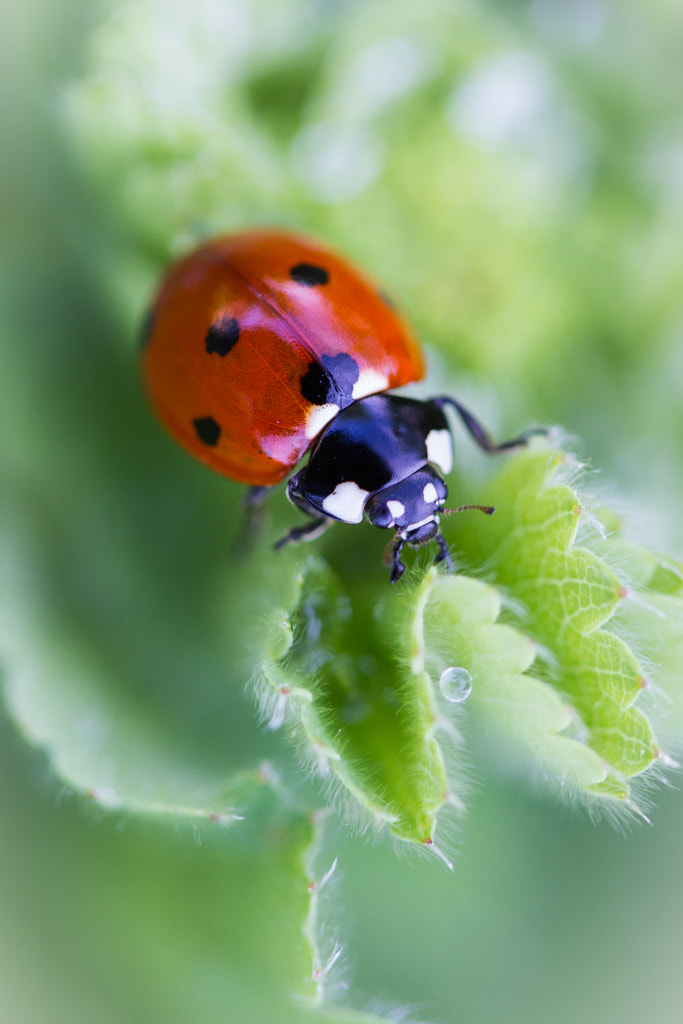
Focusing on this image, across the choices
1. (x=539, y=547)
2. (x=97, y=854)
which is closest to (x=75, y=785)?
(x=97, y=854)

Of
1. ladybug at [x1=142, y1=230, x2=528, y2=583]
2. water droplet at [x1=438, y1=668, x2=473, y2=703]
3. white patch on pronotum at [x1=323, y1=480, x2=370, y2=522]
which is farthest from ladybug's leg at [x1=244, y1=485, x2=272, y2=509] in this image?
→ water droplet at [x1=438, y1=668, x2=473, y2=703]

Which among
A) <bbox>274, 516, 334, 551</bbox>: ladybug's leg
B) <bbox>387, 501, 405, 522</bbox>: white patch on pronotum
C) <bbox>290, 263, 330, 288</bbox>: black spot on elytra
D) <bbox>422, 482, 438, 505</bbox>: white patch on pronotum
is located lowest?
<bbox>274, 516, 334, 551</bbox>: ladybug's leg

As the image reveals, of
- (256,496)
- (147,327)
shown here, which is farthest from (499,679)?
(147,327)

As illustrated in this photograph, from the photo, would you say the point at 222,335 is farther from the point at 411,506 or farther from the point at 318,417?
the point at 411,506

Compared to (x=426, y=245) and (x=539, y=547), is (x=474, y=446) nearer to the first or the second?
(x=539, y=547)

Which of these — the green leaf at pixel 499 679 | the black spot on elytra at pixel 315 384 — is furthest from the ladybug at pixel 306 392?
the green leaf at pixel 499 679

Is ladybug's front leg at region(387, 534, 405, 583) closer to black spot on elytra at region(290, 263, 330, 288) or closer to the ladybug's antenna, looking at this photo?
the ladybug's antenna
